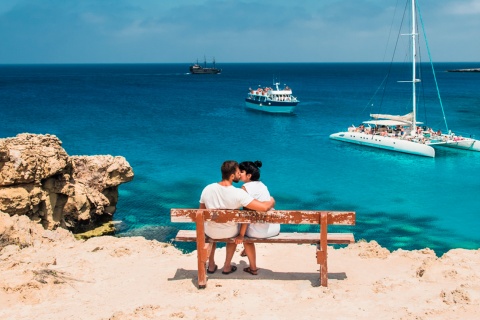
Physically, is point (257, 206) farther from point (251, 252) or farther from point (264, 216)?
point (251, 252)

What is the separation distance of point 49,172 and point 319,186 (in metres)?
14.5

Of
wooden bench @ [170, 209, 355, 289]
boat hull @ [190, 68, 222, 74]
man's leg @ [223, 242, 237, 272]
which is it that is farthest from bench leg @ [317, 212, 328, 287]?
boat hull @ [190, 68, 222, 74]

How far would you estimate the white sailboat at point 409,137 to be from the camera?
3453 cm

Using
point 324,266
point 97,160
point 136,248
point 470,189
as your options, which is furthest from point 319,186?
point 324,266

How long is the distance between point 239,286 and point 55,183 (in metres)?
8.76

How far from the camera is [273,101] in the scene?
195 feet

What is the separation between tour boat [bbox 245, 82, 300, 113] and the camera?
58.8 meters

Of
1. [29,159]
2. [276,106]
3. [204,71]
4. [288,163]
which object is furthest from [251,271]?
[204,71]

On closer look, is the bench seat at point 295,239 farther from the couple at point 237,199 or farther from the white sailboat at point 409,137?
the white sailboat at point 409,137

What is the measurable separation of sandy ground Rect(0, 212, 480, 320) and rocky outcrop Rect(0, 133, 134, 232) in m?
3.36

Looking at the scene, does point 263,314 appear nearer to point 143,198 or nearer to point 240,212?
point 240,212

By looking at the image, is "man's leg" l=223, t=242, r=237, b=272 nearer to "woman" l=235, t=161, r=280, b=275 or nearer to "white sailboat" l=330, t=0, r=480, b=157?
"woman" l=235, t=161, r=280, b=275

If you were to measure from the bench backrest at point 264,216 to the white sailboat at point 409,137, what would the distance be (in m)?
28.9

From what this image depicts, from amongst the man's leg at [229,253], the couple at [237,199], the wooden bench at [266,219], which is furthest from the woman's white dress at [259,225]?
the man's leg at [229,253]
